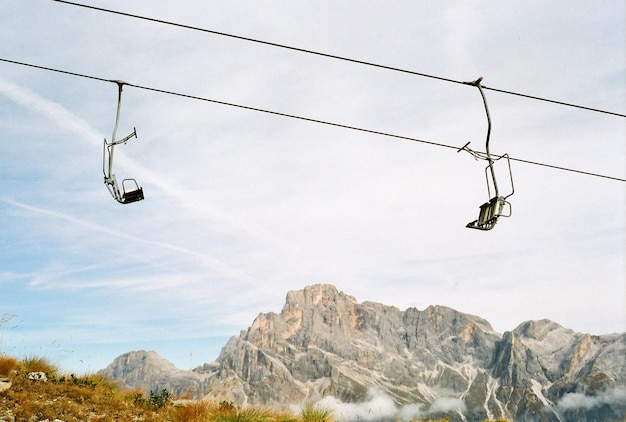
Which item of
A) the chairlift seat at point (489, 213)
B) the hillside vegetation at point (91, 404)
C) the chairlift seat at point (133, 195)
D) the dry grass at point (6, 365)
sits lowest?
the hillside vegetation at point (91, 404)

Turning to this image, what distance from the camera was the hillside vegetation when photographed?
13688 millimetres

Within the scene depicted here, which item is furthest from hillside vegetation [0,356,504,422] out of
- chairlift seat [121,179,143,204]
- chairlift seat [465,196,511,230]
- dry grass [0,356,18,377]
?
chairlift seat [465,196,511,230]

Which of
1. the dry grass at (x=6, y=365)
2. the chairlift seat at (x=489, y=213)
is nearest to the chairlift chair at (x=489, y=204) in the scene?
the chairlift seat at (x=489, y=213)

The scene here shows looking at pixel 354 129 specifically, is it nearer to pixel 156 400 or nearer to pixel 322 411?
pixel 322 411

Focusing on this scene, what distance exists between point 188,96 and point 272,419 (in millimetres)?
10055

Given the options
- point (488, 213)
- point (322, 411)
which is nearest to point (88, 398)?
point (322, 411)

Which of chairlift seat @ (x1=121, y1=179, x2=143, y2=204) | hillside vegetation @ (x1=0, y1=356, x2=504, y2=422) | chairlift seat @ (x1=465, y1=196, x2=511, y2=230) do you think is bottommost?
hillside vegetation @ (x1=0, y1=356, x2=504, y2=422)

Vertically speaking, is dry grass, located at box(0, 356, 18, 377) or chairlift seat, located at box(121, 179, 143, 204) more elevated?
chairlift seat, located at box(121, 179, 143, 204)

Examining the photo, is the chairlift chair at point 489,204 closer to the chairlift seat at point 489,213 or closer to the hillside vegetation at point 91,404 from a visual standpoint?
the chairlift seat at point 489,213

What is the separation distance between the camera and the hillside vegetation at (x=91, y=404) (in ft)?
44.9

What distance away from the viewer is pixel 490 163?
33.4ft

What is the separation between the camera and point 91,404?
15422 millimetres

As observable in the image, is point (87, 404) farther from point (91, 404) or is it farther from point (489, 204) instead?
point (489, 204)

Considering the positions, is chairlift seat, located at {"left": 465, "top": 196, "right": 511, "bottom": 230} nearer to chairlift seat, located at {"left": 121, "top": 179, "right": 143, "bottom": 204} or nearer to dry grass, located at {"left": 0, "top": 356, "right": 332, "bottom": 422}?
chairlift seat, located at {"left": 121, "top": 179, "right": 143, "bottom": 204}
